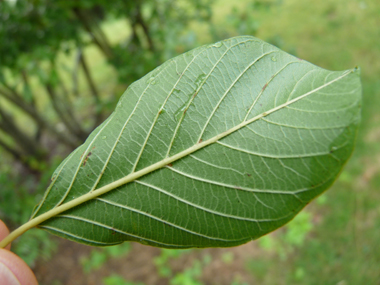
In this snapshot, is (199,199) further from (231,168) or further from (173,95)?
(173,95)

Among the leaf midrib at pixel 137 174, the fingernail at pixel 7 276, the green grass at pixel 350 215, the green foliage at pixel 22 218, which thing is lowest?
the green grass at pixel 350 215

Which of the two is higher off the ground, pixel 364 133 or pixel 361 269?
pixel 364 133

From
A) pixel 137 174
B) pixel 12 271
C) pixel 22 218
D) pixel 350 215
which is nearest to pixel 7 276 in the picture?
pixel 12 271

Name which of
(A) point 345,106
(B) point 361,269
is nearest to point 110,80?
(B) point 361,269

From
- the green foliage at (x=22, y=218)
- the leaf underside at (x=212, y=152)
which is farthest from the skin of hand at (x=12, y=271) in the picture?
the green foliage at (x=22, y=218)

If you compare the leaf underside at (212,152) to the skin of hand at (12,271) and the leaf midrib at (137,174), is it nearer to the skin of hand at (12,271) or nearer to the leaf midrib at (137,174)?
the leaf midrib at (137,174)

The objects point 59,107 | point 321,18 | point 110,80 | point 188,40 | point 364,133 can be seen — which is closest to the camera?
point 188,40

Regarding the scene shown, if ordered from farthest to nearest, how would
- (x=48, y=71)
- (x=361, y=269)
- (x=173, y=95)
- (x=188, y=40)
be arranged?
(x=48, y=71) < (x=188, y=40) < (x=361, y=269) < (x=173, y=95)

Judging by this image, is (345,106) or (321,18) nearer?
(345,106)
